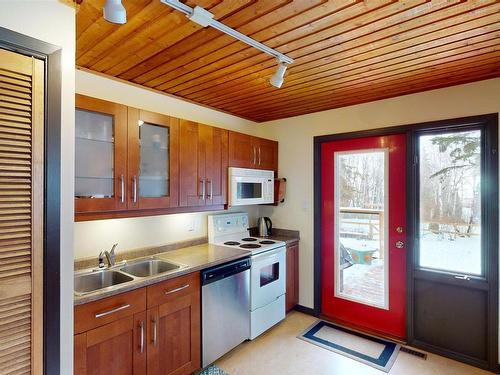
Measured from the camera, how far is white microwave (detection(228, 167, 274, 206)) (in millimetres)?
2945

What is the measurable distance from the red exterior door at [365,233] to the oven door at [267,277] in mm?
579

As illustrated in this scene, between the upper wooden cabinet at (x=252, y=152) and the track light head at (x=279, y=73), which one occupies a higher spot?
the track light head at (x=279, y=73)

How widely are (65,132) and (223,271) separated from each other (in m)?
1.59

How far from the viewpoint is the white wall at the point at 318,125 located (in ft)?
8.16

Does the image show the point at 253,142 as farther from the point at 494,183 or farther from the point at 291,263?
the point at 494,183

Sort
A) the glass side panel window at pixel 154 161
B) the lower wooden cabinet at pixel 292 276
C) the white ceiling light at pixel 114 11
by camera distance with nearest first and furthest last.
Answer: the white ceiling light at pixel 114 11 → the glass side panel window at pixel 154 161 → the lower wooden cabinet at pixel 292 276

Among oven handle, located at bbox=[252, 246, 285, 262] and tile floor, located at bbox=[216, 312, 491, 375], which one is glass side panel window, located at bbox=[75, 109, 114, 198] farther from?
tile floor, located at bbox=[216, 312, 491, 375]

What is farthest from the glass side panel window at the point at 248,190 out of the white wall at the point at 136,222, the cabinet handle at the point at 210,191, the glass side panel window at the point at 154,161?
the glass side panel window at the point at 154,161

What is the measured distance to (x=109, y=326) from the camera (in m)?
1.74

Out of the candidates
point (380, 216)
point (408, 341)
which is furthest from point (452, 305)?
point (380, 216)

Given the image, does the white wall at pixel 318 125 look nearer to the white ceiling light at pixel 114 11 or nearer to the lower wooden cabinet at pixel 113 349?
the lower wooden cabinet at pixel 113 349

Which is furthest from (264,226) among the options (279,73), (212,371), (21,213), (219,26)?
(21,213)

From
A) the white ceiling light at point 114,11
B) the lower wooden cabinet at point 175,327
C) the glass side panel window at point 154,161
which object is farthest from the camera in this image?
the glass side panel window at point 154,161

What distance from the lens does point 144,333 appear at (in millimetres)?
1915
